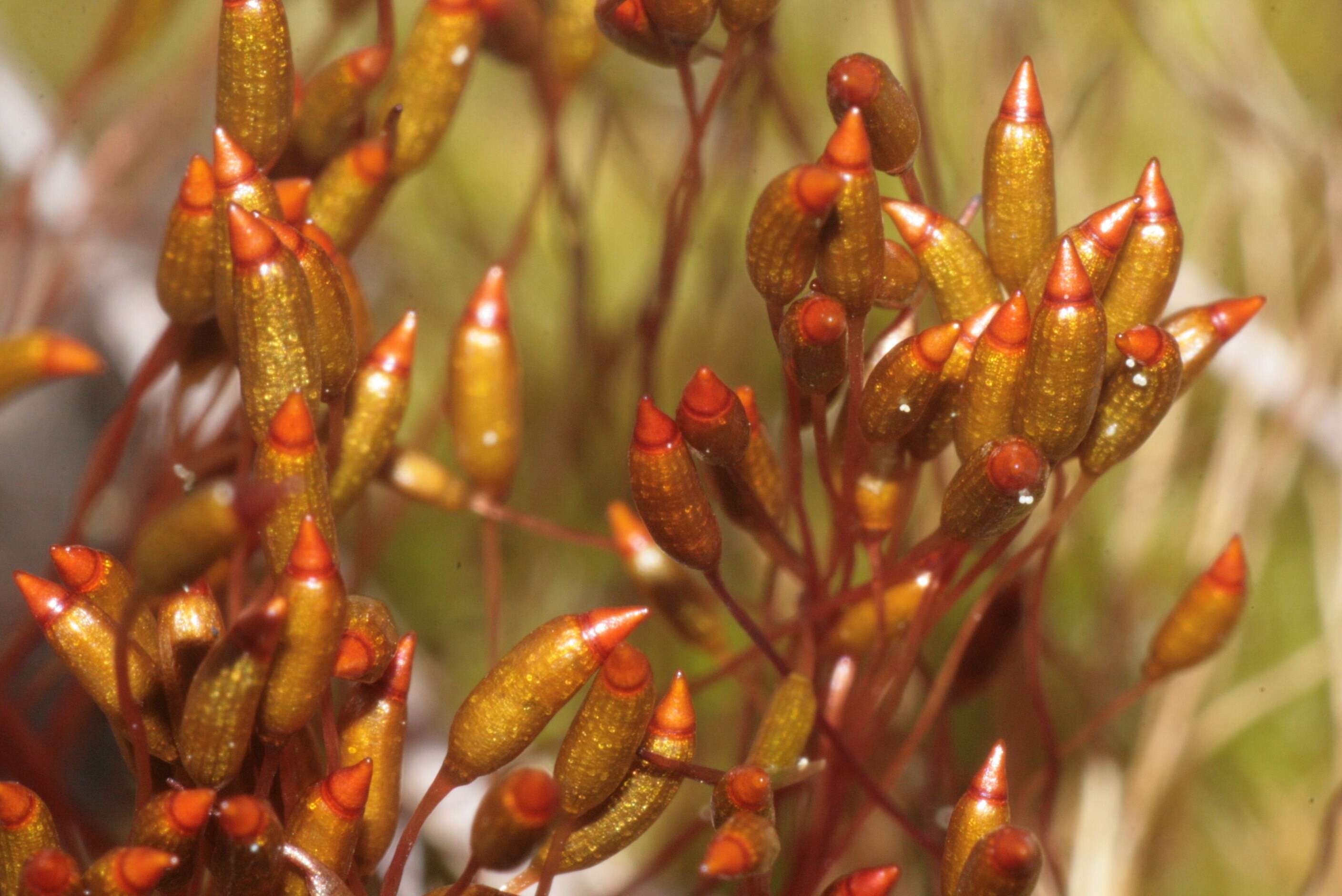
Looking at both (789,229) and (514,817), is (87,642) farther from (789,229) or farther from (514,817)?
(789,229)

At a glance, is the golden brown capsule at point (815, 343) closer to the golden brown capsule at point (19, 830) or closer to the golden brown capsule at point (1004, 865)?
the golden brown capsule at point (1004, 865)

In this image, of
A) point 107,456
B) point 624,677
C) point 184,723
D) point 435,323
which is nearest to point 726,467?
point 624,677

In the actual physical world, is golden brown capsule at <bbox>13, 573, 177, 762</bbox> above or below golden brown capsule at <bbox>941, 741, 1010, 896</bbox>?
above

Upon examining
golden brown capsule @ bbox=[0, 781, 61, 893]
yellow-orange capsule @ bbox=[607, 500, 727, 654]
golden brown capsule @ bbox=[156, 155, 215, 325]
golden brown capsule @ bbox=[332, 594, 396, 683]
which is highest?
golden brown capsule @ bbox=[156, 155, 215, 325]

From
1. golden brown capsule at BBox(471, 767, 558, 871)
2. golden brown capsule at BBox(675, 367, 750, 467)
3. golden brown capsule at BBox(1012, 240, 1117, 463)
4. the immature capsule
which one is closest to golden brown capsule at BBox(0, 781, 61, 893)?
golden brown capsule at BBox(471, 767, 558, 871)

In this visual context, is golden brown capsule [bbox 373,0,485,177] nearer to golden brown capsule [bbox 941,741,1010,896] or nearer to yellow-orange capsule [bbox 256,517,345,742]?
→ yellow-orange capsule [bbox 256,517,345,742]

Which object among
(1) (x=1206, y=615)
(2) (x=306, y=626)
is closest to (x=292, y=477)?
(2) (x=306, y=626)

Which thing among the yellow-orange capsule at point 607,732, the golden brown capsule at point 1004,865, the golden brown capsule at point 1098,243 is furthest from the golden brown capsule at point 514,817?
the golden brown capsule at point 1098,243

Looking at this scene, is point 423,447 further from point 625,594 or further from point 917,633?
point 917,633
